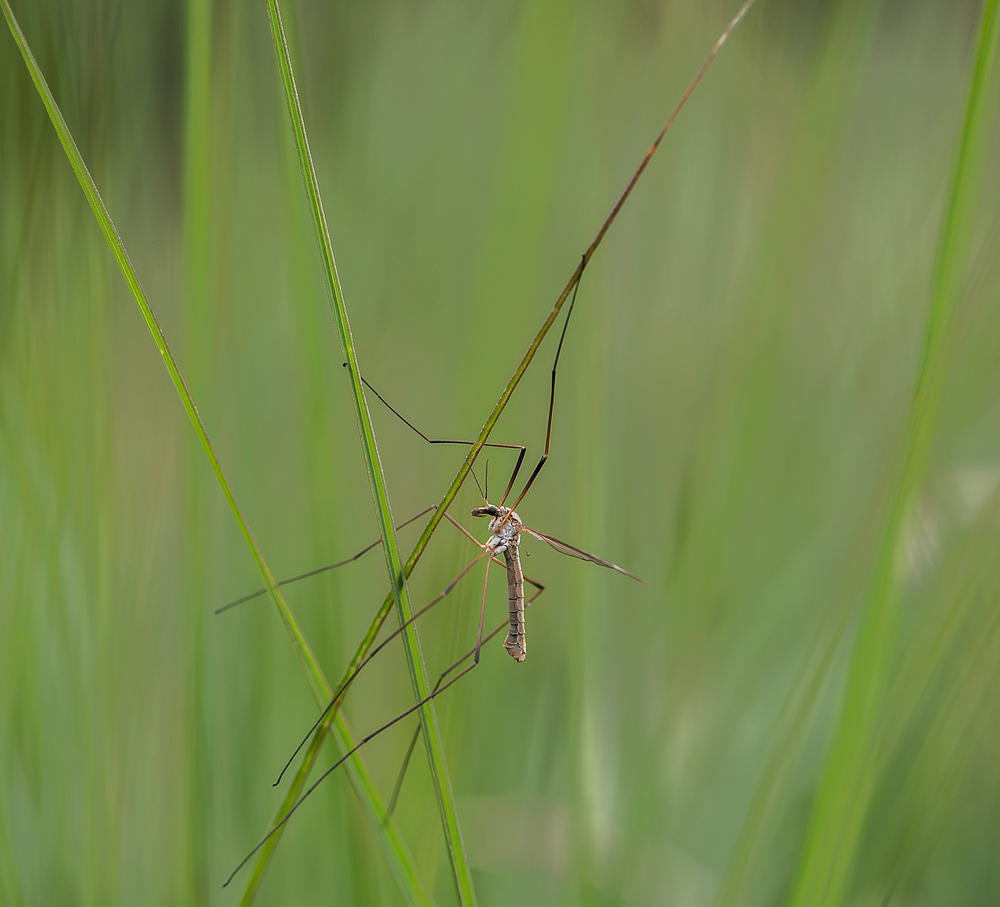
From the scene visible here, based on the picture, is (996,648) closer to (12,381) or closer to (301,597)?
(301,597)

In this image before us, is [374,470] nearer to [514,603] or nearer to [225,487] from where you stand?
[225,487]

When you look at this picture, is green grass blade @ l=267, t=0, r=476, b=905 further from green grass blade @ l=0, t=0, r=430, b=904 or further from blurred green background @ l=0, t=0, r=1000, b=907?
blurred green background @ l=0, t=0, r=1000, b=907

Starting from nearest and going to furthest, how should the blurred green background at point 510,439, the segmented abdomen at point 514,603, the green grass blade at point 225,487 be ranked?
1. the green grass blade at point 225,487
2. the blurred green background at point 510,439
3. the segmented abdomen at point 514,603

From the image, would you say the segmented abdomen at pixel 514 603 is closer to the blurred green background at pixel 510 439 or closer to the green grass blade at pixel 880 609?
the blurred green background at pixel 510 439

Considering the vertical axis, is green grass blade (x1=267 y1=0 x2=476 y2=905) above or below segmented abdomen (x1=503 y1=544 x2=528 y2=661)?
above

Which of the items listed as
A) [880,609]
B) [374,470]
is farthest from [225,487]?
[880,609]

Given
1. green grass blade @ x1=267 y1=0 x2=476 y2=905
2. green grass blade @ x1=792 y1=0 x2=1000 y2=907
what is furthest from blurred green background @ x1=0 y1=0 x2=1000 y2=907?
green grass blade @ x1=267 y1=0 x2=476 y2=905

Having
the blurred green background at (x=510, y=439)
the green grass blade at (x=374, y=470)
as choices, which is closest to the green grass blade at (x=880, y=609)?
the blurred green background at (x=510, y=439)
